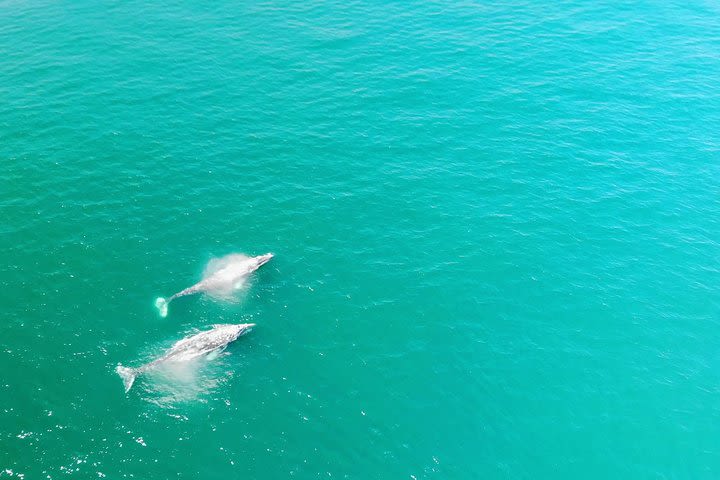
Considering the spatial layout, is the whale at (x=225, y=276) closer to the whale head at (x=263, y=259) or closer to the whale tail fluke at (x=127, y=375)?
the whale head at (x=263, y=259)

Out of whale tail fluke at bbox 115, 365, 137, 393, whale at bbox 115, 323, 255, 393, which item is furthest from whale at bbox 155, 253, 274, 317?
whale tail fluke at bbox 115, 365, 137, 393

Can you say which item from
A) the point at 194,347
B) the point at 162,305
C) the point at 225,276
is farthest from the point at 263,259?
the point at 194,347

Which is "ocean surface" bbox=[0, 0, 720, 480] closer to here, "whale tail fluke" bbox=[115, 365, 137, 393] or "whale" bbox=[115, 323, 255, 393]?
"whale tail fluke" bbox=[115, 365, 137, 393]

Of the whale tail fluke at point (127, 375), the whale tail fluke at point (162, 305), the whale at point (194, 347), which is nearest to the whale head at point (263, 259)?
the whale at point (194, 347)

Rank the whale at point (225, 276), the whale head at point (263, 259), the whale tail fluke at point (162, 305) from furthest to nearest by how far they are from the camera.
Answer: the whale head at point (263, 259)
the whale at point (225, 276)
the whale tail fluke at point (162, 305)

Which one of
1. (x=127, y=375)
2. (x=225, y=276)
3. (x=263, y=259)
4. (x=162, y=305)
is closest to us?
(x=127, y=375)

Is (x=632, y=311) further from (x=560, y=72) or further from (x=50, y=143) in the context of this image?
(x=50, y=143)

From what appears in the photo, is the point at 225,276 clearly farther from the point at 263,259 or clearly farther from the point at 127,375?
the point at 127,375
